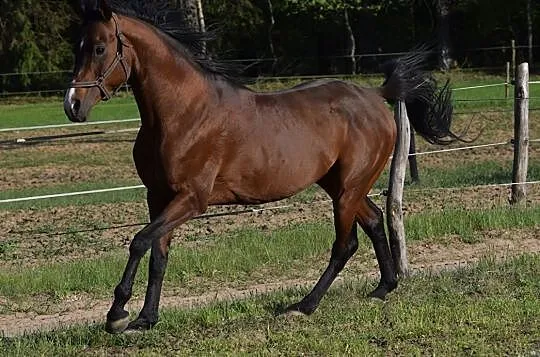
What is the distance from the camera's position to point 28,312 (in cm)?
834

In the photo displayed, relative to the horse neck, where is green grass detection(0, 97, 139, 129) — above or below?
below

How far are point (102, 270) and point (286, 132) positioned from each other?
9.60ft

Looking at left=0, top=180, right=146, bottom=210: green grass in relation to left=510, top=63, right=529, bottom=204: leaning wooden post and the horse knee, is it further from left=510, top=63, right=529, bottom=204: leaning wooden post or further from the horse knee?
the horse knee

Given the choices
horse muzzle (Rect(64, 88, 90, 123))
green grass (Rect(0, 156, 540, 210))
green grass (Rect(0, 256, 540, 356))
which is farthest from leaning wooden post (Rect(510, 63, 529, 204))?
horse muzzle (Rect(64, 88, 90, 123))

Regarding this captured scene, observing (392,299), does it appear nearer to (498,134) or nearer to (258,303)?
(258,303)

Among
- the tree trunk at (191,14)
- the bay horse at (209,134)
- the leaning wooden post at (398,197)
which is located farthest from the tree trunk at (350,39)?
Result: the bay horse at (209,134)

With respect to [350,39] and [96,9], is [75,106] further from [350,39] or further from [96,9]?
→ [350,39]

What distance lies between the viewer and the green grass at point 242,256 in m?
8.86

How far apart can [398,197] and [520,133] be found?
12.2ft

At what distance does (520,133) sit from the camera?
11914mm

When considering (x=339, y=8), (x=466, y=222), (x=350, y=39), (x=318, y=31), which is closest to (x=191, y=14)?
(x=466, y=222)

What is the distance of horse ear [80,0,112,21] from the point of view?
604cm

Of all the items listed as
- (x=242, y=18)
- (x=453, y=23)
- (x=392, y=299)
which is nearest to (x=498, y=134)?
(x=392, y=299)

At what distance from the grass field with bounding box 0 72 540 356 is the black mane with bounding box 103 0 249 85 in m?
1.71
